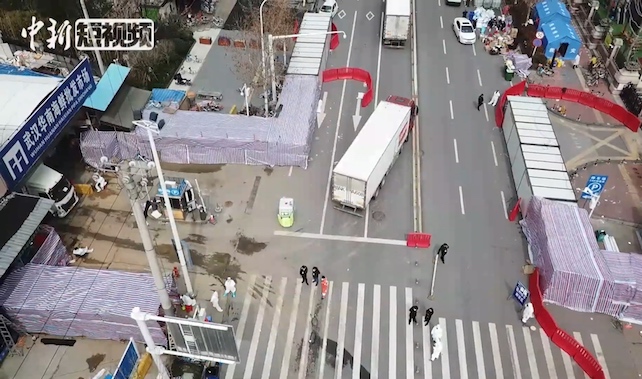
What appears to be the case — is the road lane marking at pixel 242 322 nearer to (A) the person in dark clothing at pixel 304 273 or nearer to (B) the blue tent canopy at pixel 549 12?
(A) the person in dark clothing at pixel 304 273

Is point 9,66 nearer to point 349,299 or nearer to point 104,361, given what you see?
point 104,361

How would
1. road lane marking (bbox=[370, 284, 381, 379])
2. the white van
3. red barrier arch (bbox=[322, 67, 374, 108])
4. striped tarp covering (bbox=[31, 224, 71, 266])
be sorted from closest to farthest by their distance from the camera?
road lane marking (bbox=[370, 284, 381, 379]) < striped tarp covering (bbox=[31, 224, 71, 266]) < the white van < red barrier arch (bbox=[322, 67, 374, 108])

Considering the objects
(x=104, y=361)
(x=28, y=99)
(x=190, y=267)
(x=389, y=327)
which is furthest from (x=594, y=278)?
(x=28, y=99)

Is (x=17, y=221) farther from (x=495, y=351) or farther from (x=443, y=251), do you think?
(x=495, y=351)

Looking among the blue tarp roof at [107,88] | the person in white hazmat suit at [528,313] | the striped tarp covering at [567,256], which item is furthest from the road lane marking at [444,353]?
the blue tarp roof at [107,88]

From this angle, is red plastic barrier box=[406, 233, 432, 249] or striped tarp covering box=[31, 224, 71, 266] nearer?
striped tarp covering box=[31, 224, 71, 266]

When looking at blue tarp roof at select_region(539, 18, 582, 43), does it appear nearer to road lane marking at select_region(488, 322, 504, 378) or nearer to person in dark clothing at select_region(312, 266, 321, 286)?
road lane marking at select_region(488, 322, 504, 378)

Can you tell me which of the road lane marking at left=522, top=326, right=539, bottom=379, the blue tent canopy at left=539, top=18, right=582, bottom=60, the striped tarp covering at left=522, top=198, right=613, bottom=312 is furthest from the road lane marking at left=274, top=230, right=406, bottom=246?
the blue tent canopy at left=539, top=18, right=582, bottom=60

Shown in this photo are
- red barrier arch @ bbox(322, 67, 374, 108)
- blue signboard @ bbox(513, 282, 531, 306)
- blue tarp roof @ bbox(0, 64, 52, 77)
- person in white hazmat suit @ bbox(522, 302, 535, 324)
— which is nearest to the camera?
person in white hazmat suit @ bbox(522, 302, 535, 324)
